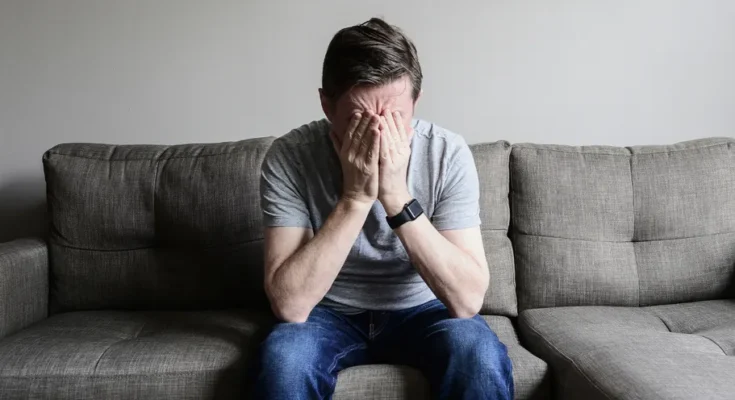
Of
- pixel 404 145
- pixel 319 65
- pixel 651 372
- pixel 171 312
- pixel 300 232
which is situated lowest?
pixel 171 312

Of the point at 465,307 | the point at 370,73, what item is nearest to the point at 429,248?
the point at 465,307

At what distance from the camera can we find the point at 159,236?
6.57 feet

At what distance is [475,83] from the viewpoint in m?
2.30

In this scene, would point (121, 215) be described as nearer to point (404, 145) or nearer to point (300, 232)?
point (300, 232)

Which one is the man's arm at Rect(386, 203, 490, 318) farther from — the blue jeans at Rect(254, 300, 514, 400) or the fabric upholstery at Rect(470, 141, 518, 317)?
the fabric upholstery at Rect(470, 141, 518, 317)

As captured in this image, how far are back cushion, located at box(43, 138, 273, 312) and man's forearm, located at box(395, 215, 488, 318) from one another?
0.67 m

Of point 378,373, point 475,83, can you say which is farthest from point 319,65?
point 378,373

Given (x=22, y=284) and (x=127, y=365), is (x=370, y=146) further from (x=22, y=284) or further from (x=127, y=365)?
(x=22, y=284)

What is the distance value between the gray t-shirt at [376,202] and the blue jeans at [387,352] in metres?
0.05

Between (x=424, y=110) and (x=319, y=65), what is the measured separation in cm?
38

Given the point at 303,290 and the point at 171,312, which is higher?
the point at 303,290

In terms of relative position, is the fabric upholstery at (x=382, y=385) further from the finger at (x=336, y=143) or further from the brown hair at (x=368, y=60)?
the brown hair at (x=368, y=60)

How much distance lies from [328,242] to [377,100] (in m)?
0.32

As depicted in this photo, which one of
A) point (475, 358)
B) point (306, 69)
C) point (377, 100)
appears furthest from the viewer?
point (306, 69)
